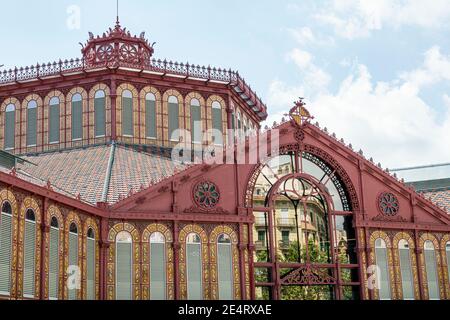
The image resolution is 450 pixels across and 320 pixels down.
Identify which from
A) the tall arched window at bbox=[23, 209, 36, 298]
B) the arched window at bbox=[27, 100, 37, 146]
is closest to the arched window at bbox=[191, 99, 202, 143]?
the arched window at bbox=[27, 100, 37, 146]

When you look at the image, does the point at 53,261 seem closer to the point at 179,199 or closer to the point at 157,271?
the point at 157,271

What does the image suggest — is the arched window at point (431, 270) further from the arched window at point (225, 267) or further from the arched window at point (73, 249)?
the arched window at point (73, 249)

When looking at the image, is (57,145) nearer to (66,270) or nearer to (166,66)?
(166,66)

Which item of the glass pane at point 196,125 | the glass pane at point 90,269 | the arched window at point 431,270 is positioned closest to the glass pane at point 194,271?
the glass pane at point 90,269

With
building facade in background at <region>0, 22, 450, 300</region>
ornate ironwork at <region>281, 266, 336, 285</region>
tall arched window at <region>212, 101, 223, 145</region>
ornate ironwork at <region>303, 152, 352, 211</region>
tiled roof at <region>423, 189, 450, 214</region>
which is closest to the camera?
building facade in background at <region>0, 22, 450, 300</region>

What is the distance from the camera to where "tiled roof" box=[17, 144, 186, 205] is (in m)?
44.2

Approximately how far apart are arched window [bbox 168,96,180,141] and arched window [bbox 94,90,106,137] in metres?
4.21

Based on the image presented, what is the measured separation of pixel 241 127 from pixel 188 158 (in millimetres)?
6004

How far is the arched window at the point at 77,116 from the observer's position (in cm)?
5262

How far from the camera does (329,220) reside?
47781mm

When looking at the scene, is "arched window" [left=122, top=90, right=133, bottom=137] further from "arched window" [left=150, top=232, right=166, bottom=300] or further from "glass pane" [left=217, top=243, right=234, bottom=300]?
"glass pane" [left=217, top=243, right=234, bottom=300]

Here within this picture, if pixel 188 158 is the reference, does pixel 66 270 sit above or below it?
below
